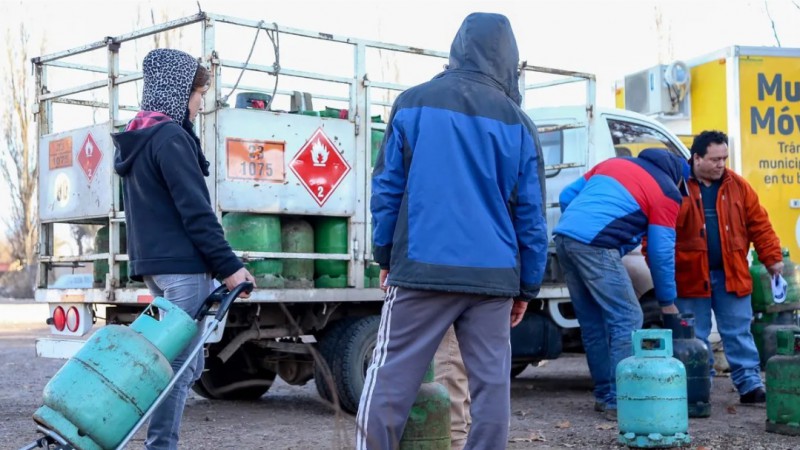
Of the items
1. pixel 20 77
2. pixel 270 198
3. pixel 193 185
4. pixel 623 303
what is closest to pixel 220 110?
pixel 270 198

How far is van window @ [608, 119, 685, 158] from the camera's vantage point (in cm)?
909

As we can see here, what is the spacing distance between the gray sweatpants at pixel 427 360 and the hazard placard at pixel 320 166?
3282mm

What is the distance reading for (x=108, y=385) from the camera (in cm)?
380

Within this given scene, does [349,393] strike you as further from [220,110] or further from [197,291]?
[197,291]

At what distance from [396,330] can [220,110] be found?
3280 mm

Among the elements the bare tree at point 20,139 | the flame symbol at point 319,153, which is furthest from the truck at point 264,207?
the bare tree at point 20,139

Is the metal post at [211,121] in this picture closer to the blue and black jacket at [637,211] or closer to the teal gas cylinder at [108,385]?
the blue and black jacket at [637,211]

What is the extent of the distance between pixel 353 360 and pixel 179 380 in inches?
108

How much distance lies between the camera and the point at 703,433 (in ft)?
21.5

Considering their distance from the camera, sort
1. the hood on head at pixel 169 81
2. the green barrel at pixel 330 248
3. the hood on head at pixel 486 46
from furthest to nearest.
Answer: the green barrel at pixel 330 248, the hood on head at pixel 169 81, the hood on head at pixel 486 46

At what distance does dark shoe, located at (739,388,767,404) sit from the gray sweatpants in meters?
4.51

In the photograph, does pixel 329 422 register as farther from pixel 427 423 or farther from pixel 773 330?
pixel 773 330

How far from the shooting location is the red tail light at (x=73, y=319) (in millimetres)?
7234

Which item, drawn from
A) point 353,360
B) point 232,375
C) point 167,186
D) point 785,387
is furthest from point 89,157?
point 785,387
